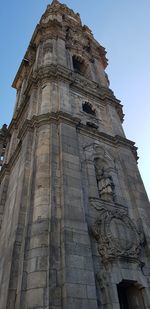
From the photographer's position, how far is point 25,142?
1513 centimetres

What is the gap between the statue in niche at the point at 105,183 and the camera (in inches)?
536

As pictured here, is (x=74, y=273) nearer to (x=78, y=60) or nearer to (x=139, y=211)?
(x=139, y=211)

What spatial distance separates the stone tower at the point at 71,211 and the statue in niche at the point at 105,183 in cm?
5

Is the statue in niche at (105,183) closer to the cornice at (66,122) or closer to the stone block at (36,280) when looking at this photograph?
the cornice at (66,122)

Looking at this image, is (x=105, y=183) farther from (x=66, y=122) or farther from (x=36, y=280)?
(x=36, y=280)

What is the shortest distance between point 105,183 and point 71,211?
356 cm

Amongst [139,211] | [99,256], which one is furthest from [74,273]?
[139,211]

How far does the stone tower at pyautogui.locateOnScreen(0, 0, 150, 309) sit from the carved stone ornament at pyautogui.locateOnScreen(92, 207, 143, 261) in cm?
4

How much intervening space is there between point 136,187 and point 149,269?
4.85 m

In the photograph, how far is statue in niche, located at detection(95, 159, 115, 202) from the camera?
1361 centimetres

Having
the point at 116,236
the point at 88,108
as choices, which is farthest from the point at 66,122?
the point at 116,236

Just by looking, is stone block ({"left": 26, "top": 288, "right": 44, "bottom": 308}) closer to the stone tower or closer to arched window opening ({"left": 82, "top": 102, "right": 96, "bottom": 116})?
the stone tower

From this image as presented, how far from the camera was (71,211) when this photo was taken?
1097 cm

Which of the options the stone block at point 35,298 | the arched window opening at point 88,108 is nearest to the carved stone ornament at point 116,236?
the stone block at point 35,298
